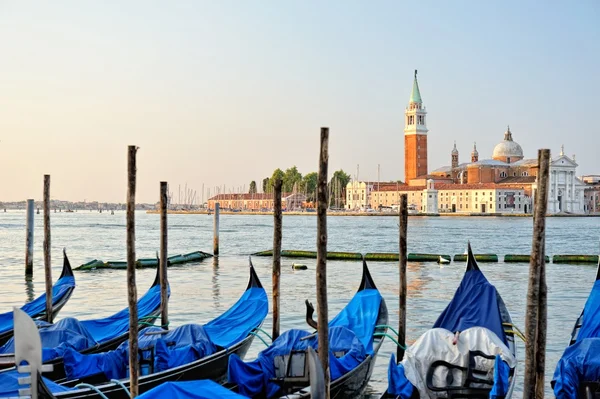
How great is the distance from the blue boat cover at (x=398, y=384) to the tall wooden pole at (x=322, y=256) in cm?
41

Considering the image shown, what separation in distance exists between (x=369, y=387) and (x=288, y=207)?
77593 mm

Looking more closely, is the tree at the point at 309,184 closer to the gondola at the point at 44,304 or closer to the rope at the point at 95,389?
the gondola at the point at 44,304

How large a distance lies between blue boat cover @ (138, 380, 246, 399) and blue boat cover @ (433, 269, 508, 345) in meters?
2.95

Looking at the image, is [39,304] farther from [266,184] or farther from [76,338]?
[266,184]

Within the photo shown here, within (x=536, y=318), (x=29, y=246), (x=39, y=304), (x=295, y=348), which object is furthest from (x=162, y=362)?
(x=29, y=246)

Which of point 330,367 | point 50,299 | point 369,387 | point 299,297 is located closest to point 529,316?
point 330,367

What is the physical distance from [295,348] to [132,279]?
4.44 feet

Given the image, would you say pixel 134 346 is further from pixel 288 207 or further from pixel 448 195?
pixel 288 207

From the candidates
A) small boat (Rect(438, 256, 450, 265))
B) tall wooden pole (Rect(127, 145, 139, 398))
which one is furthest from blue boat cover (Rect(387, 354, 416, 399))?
small boat (Rect(438, 256, 450, 265))

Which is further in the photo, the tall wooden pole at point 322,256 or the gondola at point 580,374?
the tall wooden pole at point 322,256

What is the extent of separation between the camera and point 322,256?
5273 mm

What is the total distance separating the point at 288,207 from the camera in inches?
3305

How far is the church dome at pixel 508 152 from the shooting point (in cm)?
7519

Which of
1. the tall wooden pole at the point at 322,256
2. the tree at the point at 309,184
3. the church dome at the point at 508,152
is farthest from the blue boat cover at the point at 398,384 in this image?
the tree at the point at 309,184
